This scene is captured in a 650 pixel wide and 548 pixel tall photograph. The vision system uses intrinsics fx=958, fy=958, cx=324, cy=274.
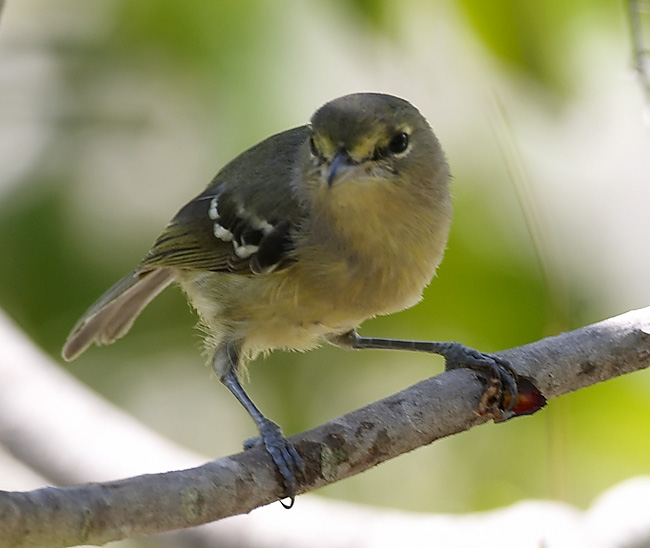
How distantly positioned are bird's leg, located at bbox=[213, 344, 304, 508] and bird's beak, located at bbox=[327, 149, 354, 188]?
58cm

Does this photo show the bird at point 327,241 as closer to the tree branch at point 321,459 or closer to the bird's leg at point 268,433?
the bird's leg at point 268,433

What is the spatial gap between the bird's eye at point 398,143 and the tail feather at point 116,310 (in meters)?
0.97

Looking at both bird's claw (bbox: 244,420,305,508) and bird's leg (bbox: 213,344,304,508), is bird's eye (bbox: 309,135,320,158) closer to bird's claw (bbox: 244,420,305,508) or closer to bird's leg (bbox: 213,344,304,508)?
bird's leg (bbox: 213,344,304,508)

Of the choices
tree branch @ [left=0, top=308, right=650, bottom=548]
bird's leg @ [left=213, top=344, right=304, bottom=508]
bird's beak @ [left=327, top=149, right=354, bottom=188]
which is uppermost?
bird's beak @ [left=327, top=149, right=354, bottom=188]

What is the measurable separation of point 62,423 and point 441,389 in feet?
4.04

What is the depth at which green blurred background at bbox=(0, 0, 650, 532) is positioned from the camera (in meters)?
2.69

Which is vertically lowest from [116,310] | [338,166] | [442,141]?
[116,310]

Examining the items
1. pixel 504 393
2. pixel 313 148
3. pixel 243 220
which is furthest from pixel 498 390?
pixel 243 220

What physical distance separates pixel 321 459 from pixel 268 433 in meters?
0.25

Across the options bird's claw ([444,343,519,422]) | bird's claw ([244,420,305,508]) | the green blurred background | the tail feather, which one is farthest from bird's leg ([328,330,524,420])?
the tail feather

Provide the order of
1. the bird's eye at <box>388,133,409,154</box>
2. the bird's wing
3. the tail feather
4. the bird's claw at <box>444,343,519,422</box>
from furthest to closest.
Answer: the tail feather < the bird's wing < the bird's eye at <box>388,133,409,154</box> < the bird's claw at <box>444,343,519,422</box>

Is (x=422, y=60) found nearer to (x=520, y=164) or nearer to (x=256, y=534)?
(x=520, y=164)

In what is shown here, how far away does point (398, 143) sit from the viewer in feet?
7.68

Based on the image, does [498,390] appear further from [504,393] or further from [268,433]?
[268,433]
